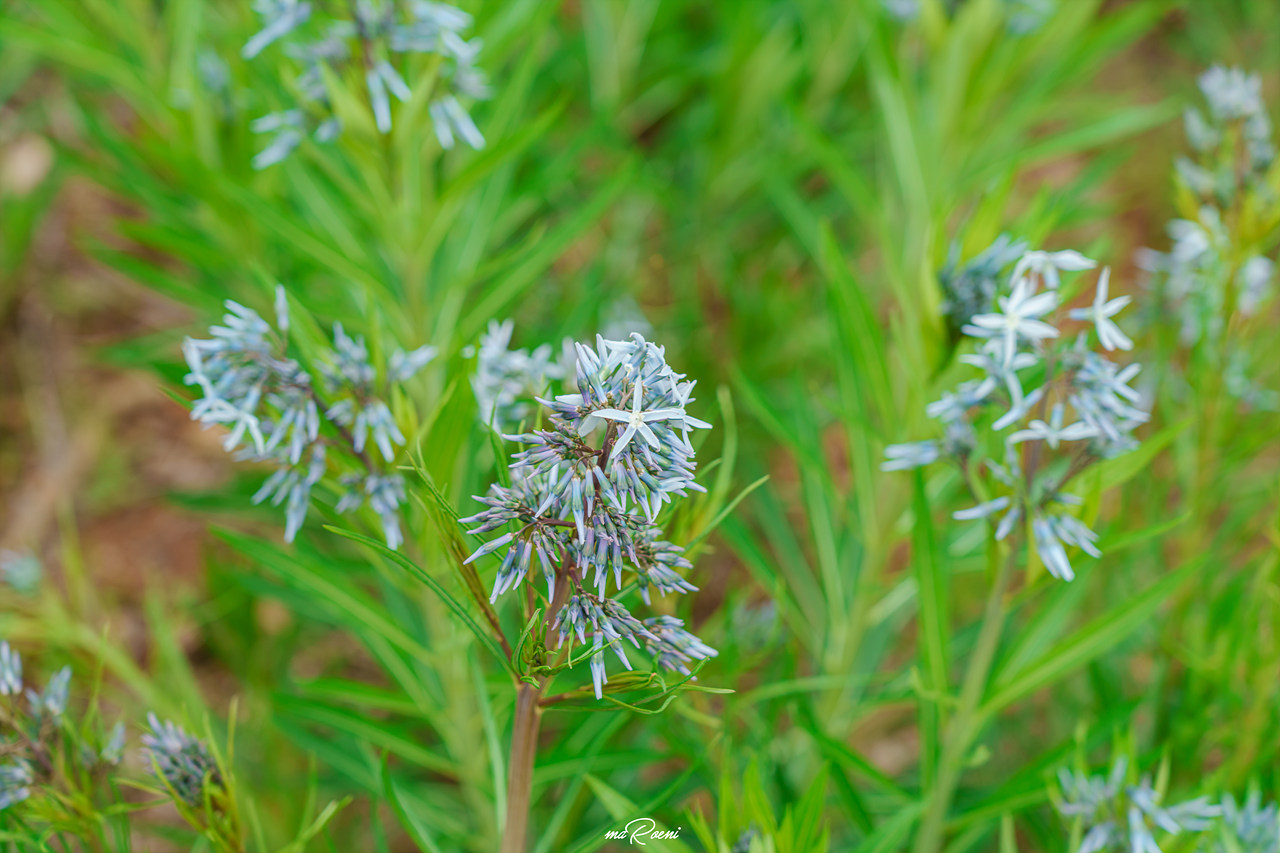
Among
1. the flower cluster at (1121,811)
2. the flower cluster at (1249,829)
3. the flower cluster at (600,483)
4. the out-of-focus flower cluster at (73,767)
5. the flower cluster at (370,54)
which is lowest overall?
the flower cluster at (1249,829)

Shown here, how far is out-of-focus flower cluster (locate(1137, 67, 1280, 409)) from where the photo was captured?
1770mm

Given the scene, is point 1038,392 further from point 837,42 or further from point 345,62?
point 837,42

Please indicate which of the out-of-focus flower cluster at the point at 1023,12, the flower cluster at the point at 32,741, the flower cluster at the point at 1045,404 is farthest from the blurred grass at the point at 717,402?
the flower cluster at the point at 32,741

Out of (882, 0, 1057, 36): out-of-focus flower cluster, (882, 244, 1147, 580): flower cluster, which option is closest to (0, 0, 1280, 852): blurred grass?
(882, 0, 1057, 36): out-of-focus flower cluster

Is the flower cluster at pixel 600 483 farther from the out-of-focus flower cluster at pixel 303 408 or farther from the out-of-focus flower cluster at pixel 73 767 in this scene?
the out-of-focus flower cluster at pixel 73 767

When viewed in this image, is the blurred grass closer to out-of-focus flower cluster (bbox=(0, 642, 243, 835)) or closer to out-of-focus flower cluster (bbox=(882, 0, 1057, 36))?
out-of-focus flower cluster (bbox=(882, 0, 1057, 36))

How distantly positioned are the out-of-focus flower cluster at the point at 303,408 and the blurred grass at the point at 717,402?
0.23 ft

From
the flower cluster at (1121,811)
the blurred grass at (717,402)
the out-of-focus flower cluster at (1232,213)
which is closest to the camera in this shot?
the flower cluster at (1121,811)

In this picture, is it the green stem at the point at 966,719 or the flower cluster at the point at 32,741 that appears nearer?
the flower cluster at the point at 32,741

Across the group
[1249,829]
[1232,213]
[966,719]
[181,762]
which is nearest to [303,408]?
[181,762]

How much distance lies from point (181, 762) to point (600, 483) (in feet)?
2.41

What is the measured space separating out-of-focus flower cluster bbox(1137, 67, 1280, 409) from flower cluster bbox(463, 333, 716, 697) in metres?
1.43

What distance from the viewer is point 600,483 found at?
0.93 m

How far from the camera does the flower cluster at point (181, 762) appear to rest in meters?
1.21
